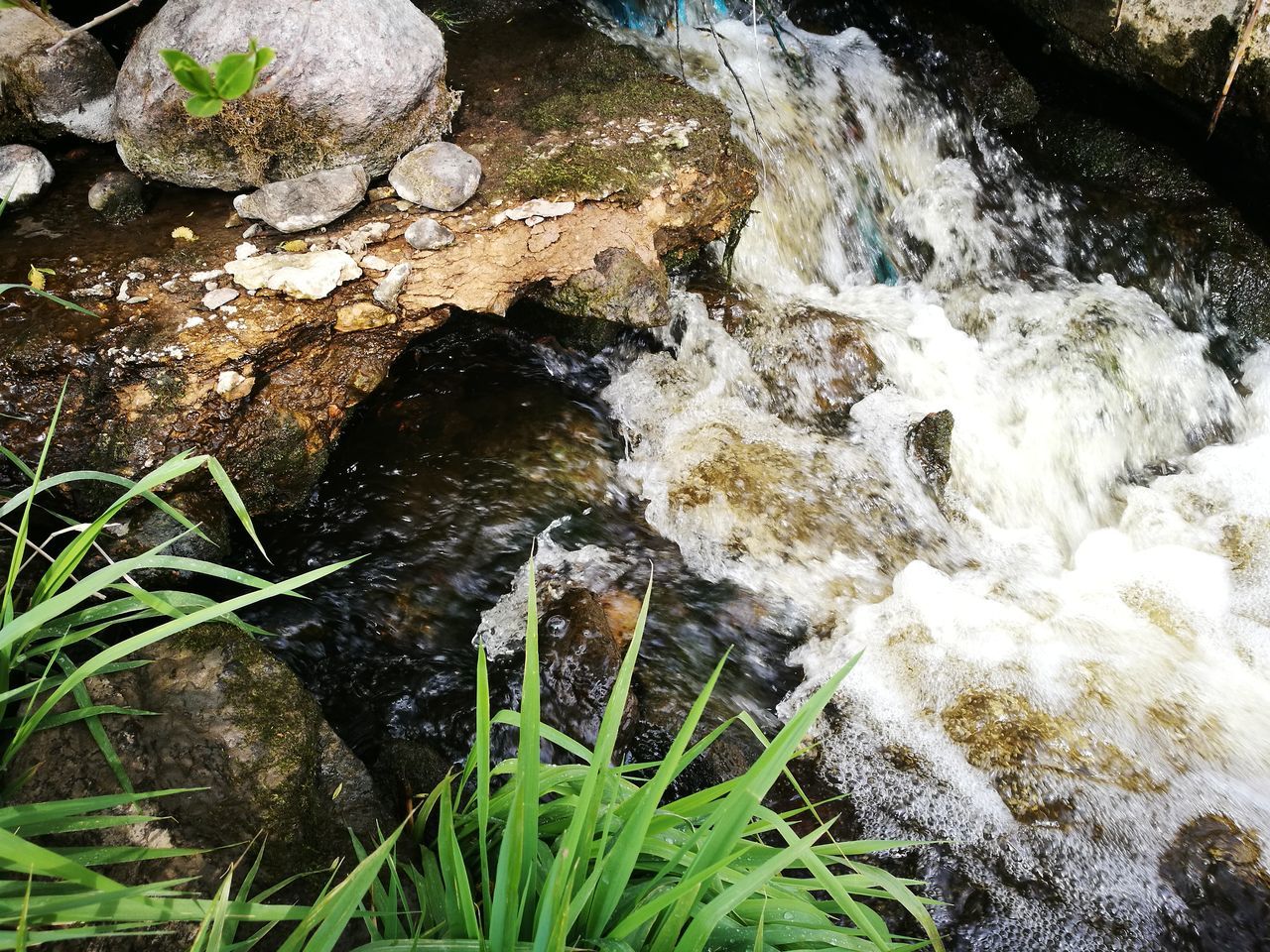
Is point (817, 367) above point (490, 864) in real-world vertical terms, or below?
above

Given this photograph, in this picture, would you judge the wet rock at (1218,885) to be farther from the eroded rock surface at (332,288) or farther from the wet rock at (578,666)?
the eroded rock surface at (332,288)

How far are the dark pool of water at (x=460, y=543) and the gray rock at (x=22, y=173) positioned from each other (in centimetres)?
167

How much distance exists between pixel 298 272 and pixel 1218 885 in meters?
3.74

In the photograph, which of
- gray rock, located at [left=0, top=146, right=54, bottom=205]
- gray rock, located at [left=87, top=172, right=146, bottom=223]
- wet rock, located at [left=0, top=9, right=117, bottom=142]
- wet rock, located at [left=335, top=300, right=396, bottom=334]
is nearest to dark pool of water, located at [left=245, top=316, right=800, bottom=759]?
wet rock, located at [left=335, top=300, right=396, bottom=334]

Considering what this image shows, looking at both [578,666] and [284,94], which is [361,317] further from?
[578,666]

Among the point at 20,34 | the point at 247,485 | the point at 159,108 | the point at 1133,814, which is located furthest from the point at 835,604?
the point at 20,34

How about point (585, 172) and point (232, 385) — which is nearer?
A: point (232, 385)

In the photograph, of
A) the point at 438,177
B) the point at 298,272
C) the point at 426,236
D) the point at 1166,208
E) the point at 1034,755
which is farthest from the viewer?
the point at 1166,208

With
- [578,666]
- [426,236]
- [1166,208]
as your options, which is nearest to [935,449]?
[578,666]

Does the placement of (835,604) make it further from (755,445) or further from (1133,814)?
(1133,814)

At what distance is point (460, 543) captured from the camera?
10.4 ft

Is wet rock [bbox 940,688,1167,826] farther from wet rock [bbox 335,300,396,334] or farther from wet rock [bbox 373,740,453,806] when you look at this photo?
wet rock [bbox 335,300,396,334]

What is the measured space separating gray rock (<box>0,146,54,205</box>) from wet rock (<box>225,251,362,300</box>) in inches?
43.8

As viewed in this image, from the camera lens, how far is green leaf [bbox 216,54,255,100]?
140 centimetres
